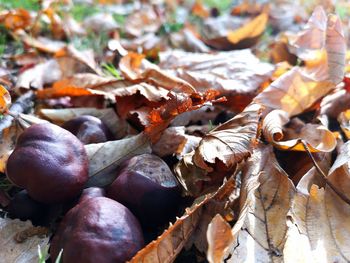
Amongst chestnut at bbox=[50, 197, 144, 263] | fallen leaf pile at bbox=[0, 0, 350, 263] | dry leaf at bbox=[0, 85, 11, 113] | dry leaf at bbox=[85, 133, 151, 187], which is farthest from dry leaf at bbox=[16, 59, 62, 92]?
chestnut at bbox=[50, 197, 144, 263]

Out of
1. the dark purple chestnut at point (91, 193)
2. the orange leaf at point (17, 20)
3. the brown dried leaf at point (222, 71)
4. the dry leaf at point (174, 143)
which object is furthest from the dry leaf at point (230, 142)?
the orange leaf at point (17, 20)

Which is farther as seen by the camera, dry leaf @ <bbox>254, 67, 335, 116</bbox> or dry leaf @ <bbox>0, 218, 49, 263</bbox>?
dry leaf @ <bbox>254, 67, 335, 116</bbox>

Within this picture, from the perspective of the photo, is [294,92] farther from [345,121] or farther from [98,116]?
[98,116]

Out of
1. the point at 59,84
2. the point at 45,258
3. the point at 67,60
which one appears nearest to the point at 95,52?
the point at 67,60

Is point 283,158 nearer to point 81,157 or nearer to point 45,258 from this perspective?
point 81,157

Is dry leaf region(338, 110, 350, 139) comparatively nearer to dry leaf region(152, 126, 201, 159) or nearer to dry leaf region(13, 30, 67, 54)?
dry leaf region(152, 126, 201, 159)

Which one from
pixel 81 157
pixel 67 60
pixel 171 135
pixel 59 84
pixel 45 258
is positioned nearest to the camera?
→ pixel 45 258
